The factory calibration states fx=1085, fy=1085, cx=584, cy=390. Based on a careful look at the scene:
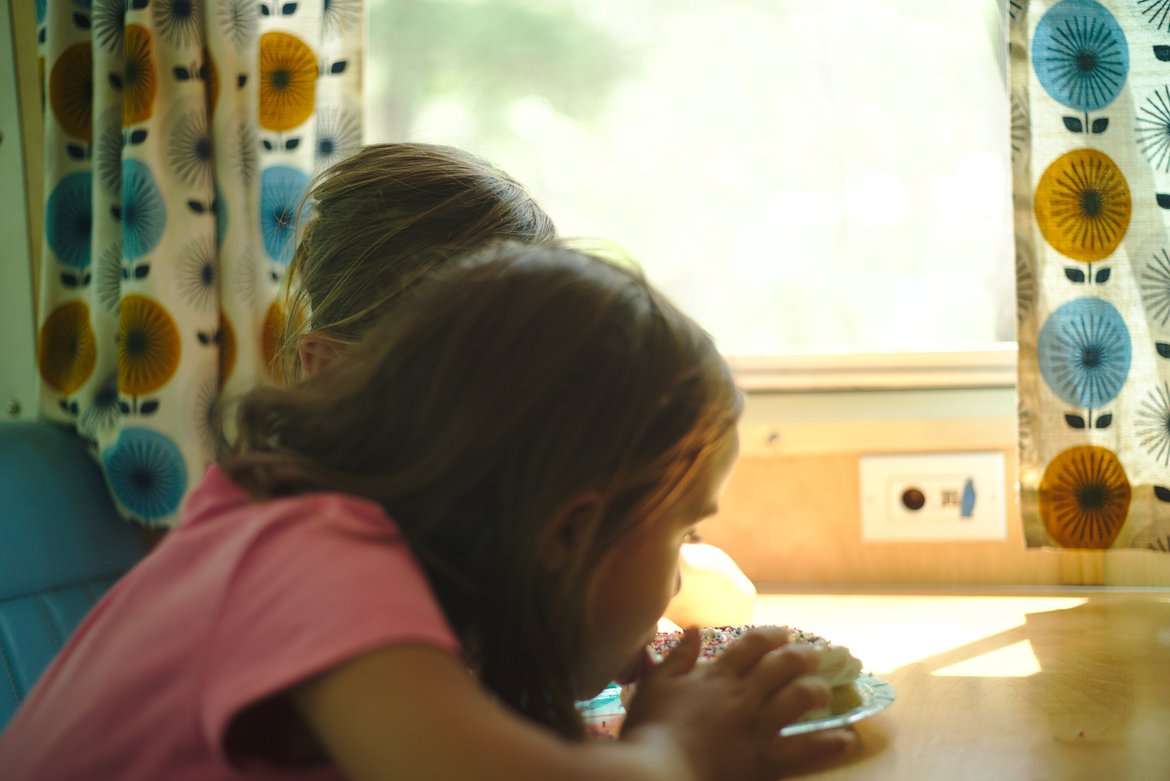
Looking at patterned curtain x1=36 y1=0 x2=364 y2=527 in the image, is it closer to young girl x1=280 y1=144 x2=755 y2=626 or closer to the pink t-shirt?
young girl x1=280 y1=144 x2=755 y2=626

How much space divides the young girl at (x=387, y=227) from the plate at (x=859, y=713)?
0.50 meters

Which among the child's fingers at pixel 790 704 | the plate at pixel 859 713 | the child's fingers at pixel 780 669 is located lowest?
the plate at pixel 859 713

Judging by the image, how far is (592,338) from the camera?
625mm

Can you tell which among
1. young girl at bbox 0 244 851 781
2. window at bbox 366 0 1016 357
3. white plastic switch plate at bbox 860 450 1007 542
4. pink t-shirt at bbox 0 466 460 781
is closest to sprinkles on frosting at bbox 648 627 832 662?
young girl at bbox 0 244 851 781

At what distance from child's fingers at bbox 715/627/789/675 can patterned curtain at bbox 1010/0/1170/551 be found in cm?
77

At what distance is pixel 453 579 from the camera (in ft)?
2.04

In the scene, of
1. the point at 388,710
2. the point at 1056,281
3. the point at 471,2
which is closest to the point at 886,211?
the point at 1056,281

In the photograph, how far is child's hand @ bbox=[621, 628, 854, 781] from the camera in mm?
604

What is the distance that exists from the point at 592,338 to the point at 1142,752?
1.44ft

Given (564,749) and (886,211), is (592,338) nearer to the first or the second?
(564,749)

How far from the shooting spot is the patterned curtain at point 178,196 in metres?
1.46

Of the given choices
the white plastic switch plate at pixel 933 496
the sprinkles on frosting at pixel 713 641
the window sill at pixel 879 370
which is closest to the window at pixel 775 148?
the window sill at pixel 879 370

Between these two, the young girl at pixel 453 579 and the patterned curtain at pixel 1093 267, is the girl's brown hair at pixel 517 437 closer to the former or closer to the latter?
the young girl at pixel 453 579

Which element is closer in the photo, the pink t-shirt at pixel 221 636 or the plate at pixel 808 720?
the pink t-shirt at pixel 221 636
